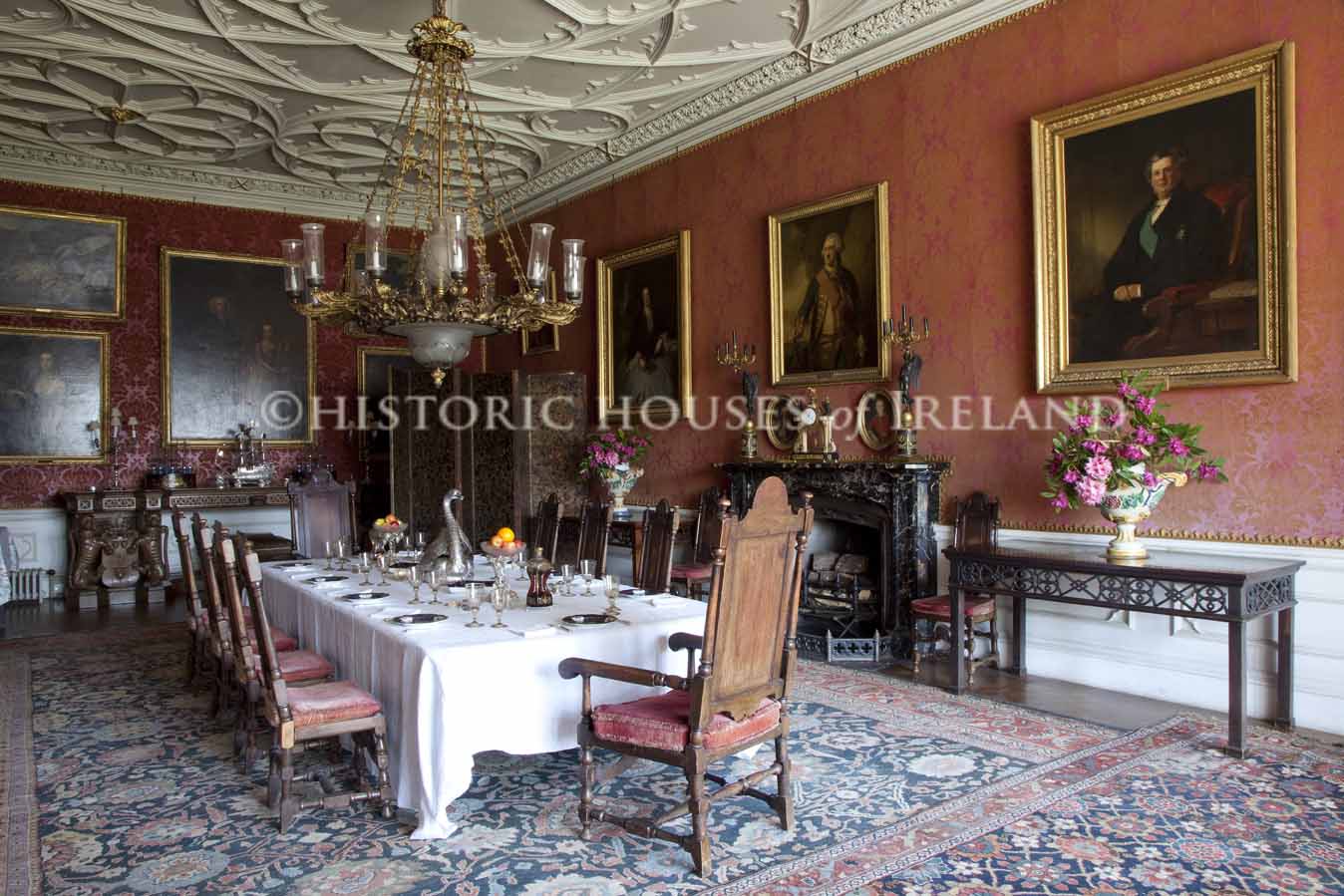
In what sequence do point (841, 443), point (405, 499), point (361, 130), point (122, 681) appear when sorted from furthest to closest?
point (405, 499), point (361, 130), point (841, 443), point (122, 681)

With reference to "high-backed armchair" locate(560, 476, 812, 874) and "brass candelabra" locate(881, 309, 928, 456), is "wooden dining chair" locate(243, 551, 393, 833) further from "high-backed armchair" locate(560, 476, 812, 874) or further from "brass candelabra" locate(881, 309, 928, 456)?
"brass candelabra" locate(881, 309, 928, 456)

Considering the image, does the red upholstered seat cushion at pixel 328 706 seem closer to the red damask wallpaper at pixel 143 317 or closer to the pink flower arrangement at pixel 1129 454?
the pink flower arrangement at pixel 1129 454

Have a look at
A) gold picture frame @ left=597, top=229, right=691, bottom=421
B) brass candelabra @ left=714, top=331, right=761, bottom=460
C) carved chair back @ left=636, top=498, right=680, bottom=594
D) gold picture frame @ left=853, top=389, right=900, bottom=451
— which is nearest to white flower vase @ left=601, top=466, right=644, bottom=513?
gold picture frame @ left=597, top=229, right=691, bottom=421

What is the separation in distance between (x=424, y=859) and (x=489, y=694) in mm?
552

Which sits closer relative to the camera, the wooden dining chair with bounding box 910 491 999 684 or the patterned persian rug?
the patterned persian rug

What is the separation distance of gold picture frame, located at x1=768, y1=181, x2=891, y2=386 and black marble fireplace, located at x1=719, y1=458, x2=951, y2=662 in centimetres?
75

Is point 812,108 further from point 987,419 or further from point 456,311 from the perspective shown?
point 456,311

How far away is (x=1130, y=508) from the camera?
4.32m

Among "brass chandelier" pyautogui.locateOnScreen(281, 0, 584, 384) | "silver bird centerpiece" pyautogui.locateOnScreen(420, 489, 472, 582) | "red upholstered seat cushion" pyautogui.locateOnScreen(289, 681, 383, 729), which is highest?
"brass chandelier" pyautogui.locateOnScreen(281, 0, 584, 384)

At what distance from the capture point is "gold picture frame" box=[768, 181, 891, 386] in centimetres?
616

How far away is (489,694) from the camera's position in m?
3.16

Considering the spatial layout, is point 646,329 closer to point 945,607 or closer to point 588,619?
point 945,607

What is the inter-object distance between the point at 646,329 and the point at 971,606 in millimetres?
4189

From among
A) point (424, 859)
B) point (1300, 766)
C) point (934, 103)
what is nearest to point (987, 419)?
point (934, 103)
